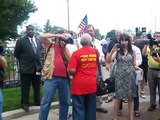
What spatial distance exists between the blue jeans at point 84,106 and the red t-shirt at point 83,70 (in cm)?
13

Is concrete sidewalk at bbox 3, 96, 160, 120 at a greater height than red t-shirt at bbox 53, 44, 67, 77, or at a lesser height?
lesser

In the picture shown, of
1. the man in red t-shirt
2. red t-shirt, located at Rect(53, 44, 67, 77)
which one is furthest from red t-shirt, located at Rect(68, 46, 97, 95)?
red t-shirt, located at Rect(53, 44, 67, 77)

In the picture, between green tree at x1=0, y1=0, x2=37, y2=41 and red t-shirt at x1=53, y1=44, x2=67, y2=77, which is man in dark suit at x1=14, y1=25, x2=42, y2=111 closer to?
red t-shirt at x1=53, y1=44, x2=67, y2=77

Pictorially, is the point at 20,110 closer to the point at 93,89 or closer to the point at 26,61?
the point at 26,61

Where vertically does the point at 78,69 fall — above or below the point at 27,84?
above

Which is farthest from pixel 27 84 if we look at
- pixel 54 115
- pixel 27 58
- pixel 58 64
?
pixel 58 64

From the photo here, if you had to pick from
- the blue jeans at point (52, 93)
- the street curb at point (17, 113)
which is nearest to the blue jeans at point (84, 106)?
the blue jeans at point (52, 93)

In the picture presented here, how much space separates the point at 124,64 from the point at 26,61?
2.16 meters

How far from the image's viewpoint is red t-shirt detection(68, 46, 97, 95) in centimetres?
567

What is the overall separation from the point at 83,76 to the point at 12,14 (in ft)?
117

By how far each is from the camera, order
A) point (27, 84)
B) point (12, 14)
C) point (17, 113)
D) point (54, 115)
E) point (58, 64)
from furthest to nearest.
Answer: point (12, 14) → point (27, 84) → point (54, 115) → point (17, 113) → point (58, 64)

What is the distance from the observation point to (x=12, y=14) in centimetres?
4006

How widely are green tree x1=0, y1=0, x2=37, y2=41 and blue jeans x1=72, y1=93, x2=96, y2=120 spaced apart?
3356 cm

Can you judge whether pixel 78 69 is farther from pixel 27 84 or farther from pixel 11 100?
pixel 11 100
